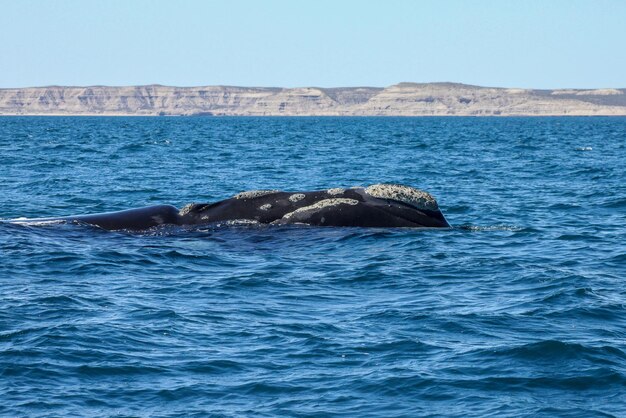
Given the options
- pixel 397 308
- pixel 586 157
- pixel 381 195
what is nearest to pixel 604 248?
pixel 381 195

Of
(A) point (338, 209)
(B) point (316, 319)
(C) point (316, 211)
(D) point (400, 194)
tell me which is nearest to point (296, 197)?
(C) point (316, 211)

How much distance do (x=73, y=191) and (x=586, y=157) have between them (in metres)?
32.5

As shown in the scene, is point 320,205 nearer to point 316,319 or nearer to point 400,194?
point 400,194

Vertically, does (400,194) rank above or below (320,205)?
above

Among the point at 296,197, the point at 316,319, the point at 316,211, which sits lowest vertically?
the point at 316,319

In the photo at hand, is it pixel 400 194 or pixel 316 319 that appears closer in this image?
pixel 316 319

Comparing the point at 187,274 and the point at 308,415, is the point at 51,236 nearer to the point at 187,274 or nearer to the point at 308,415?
the point at 187,274

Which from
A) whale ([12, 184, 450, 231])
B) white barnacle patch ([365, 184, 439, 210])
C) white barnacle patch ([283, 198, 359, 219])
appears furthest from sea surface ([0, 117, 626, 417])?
white barnacle patch ([365, 184, 439, 210])

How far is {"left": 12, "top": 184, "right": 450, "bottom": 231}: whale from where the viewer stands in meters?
18.4

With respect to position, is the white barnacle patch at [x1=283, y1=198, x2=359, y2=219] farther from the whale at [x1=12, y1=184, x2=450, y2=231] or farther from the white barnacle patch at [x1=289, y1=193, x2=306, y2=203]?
the white barnacle patch at [x1=289, y1=193, x2=306, y2=203]

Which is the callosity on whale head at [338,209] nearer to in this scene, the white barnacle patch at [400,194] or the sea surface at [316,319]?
the white barnacle patch at [400,194]

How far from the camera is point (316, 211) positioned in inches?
724

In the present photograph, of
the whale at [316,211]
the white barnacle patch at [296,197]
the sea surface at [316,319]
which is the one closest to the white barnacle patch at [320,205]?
the whale at [316,211]

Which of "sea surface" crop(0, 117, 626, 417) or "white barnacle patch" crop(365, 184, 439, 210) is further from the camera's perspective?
"white barnacle patch" crop(365, 184, 439, 210)
